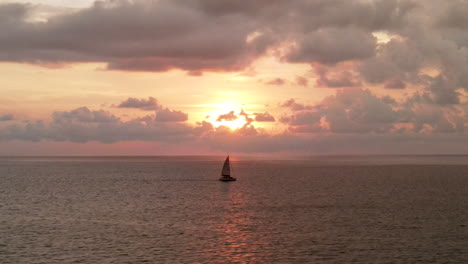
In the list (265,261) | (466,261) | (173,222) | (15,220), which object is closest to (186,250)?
(265,261)

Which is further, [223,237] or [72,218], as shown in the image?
[72,218]

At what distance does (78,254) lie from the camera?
49531 millimetres

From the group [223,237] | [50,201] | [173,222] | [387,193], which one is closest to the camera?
[223,237]

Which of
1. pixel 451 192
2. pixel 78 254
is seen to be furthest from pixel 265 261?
pixel 451 192

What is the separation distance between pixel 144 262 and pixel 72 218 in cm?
3340

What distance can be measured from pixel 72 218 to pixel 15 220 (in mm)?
8315

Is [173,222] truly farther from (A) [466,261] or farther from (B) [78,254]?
(A) [466,261]

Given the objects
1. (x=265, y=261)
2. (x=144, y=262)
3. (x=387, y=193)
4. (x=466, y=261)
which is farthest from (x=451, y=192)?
(x=144, y=262)

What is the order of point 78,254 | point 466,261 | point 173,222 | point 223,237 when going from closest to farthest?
point 466,261, point 78,254, point 223,237, point 173,222

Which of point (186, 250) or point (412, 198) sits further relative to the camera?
point (412, 198)

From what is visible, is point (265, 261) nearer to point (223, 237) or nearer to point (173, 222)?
point (223, 237)

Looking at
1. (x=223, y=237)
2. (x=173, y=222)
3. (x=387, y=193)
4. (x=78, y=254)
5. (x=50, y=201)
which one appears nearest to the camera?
(x=78, y=254)

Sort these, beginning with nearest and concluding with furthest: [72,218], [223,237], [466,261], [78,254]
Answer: [466,261] → [78,254] → [223,237] → [72,218]

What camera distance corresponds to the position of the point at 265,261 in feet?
154
